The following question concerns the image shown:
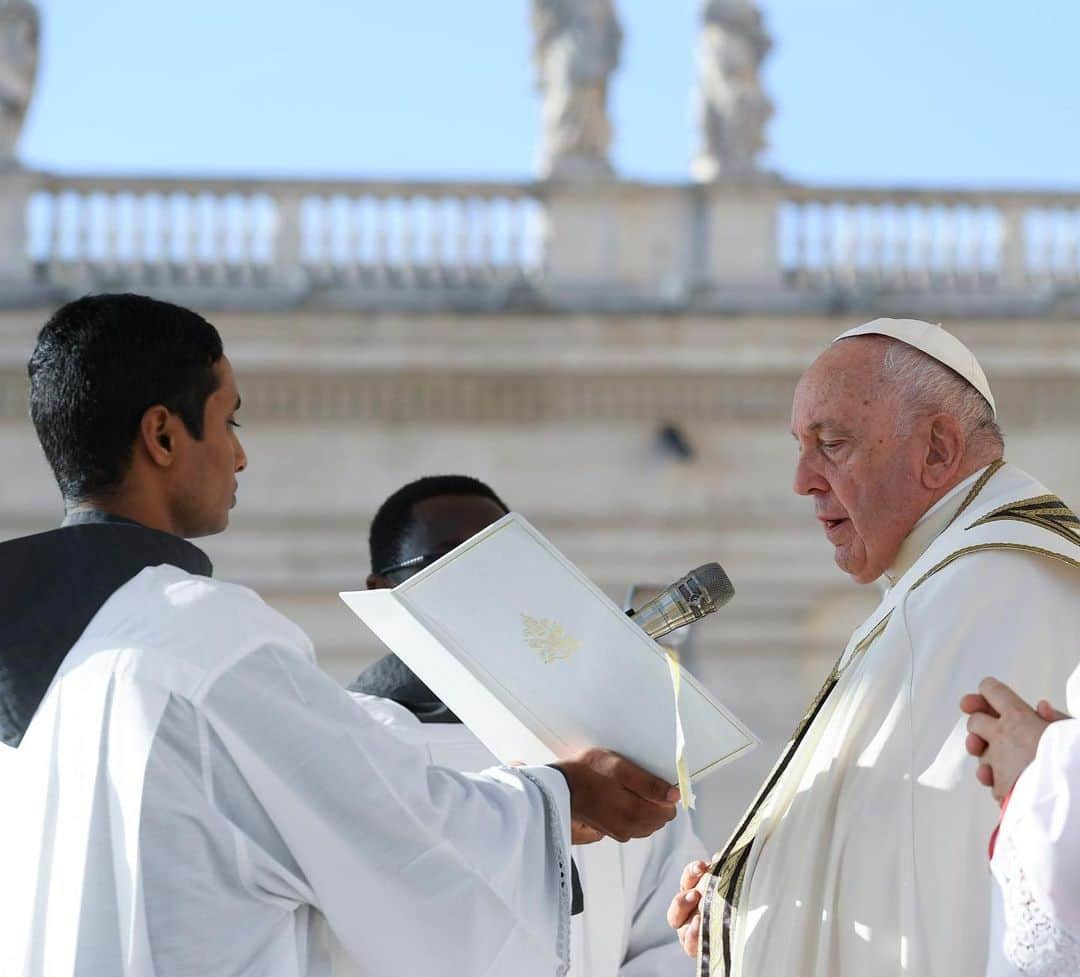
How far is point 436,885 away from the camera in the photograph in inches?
102

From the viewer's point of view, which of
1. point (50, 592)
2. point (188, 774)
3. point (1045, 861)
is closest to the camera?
point (1045, 861)

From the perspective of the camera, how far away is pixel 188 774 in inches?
97.7

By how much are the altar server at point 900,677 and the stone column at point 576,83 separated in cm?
768

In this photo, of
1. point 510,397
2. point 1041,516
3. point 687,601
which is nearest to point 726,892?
point 687,601

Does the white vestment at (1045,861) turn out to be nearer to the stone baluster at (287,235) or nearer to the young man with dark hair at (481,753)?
the young man with dark hair at (481,753)

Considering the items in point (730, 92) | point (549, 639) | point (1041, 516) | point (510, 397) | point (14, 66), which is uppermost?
point (14, 66)

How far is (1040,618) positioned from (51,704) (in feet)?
4.60

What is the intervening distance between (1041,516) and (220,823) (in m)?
1.35

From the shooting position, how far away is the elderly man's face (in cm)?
321

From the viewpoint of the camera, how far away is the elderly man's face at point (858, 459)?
3207mm

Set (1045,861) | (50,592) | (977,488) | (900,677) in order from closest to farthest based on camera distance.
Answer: (1045,861) → (50,592) → (900,677) → (977,488)

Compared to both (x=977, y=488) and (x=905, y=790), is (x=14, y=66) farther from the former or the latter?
(x=905, y=790)

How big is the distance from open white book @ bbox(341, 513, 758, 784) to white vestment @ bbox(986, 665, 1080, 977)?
0.62m

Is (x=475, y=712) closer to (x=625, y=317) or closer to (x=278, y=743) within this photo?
(x=278, y=743)
